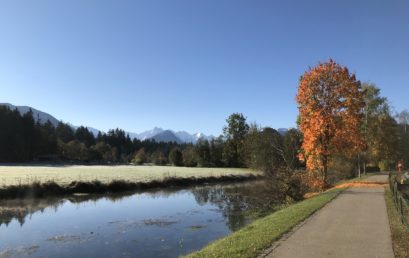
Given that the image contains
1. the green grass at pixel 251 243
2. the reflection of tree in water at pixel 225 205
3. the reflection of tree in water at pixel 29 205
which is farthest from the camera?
the reflection of tree in water at pixel 29 205

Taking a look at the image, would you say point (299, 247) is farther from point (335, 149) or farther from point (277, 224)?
point (335, 149)

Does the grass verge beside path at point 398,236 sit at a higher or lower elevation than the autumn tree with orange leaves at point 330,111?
lower

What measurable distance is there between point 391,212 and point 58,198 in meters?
29.7

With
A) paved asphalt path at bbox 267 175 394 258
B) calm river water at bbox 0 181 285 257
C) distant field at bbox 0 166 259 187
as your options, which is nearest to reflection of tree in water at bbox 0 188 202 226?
calm river water at bbox 0 181 285 257

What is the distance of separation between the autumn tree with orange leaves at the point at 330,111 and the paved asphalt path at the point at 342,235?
1267 cm

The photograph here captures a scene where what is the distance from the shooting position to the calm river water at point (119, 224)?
56.9ft

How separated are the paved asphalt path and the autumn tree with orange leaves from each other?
41.6ft

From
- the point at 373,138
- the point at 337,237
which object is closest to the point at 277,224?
the point at 337,237

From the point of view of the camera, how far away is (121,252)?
16609mm

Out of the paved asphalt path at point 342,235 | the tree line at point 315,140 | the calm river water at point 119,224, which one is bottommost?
the calm river water at point 119,224

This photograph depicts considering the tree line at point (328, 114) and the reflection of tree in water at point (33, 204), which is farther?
the tree line at point (328, 114)

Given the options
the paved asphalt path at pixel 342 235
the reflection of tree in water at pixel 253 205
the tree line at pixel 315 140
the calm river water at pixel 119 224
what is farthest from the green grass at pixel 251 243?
the tree line at pixel 315 140

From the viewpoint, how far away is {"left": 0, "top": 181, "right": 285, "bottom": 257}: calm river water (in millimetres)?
17344

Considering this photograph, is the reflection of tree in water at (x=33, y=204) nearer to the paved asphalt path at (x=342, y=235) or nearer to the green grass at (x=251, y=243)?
the green grass at (x=251, y=243)
